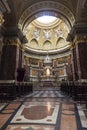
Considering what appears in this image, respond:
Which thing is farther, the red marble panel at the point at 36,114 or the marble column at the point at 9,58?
the marble column at the point at 9,58

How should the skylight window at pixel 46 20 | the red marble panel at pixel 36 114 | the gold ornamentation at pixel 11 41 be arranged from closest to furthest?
the red marble panel at pixel 36 114 → the gold ornamentation at pixel 11 41 → the skylight window at pixel 46 20

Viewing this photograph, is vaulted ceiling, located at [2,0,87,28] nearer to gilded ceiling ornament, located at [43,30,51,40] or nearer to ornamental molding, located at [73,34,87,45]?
ornamental molding, located at [73,34,87,45]

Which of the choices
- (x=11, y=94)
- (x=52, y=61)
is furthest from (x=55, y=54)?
(x=11, y=94)

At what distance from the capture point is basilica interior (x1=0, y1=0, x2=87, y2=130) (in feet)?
12.2

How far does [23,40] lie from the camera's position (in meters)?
14.2

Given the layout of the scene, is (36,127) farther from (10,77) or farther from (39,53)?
(39,53)

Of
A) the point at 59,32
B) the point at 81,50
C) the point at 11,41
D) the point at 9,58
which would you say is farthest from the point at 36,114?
the point at 59,32

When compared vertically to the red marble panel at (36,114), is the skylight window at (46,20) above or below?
above

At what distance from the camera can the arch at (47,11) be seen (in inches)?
530

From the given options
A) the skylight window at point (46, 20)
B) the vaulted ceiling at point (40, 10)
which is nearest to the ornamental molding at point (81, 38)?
the vaulted ceiling at point (40, 10)

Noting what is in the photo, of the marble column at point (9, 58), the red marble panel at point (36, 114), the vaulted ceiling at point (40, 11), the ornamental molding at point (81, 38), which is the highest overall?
the vaulted ceiling at point (40, 11)

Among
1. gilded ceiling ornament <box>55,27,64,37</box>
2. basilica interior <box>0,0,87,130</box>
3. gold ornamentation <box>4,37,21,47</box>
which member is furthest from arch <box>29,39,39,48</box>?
gold ornamentation <box>4,37,21,47</box>

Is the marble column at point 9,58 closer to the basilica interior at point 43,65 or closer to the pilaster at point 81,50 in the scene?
the basilica interior at point 43,65

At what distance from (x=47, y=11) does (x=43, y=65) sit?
13565mm
